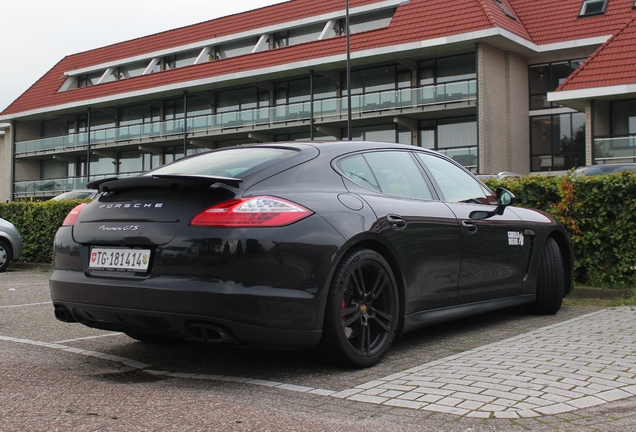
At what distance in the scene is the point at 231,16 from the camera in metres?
39.5

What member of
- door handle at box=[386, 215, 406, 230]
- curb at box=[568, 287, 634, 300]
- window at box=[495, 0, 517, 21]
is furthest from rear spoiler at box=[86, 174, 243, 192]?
window at box=[495, 0, 517, 21]

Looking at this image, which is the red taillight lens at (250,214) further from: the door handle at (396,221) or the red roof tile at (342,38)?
the red roof tile at (342,38)

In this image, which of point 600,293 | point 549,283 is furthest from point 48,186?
point 549,283

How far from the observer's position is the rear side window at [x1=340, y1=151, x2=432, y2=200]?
475cm

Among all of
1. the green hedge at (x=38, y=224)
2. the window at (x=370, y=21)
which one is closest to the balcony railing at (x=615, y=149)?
the window at (x=370, y=21)

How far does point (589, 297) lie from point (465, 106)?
72.8 feet

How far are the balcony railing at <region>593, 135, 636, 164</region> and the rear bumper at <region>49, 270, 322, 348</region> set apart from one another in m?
23.6

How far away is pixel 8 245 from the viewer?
14.1 metres

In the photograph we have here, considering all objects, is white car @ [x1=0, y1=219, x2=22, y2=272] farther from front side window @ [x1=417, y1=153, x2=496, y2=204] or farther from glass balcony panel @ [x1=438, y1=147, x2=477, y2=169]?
glass balcony panel @ [x1=438, y1=147, x2=477, y2=169]

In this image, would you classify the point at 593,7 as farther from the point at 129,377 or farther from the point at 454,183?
the point at 129,377

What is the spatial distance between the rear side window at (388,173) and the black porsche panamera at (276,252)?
11 mm

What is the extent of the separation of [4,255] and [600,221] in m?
11.1

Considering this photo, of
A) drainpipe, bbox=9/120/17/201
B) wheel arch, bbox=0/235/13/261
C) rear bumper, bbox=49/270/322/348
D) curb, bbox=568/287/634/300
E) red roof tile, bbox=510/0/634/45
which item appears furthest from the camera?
drainpipe, bbox=9/120/17/201

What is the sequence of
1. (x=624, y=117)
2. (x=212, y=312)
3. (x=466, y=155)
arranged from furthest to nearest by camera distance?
(x=466, y=155)
(x=624, y=117)
(x=212, y=312)
